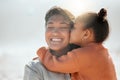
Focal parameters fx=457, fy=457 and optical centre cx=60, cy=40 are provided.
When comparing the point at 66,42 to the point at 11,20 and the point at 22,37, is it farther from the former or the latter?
the point at 11,20

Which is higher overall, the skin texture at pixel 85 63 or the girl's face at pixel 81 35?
the girl's face at pixel 81 35

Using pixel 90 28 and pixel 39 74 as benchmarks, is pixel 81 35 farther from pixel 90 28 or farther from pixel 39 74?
pixel 39 74

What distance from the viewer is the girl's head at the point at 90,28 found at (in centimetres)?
311

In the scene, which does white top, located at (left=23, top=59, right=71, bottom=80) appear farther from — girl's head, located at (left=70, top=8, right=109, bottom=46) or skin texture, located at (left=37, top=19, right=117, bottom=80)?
girl's head, located at (left=70, top=8, right=109, bottom=46)

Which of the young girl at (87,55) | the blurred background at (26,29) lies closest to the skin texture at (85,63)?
the young girl at (87,55)

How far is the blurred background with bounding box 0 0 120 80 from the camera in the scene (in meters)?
8.18

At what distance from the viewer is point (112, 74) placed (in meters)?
3.09

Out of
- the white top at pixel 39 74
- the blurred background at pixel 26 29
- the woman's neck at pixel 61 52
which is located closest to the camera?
the white top at pixel 39 74

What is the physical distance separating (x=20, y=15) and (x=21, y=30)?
0.78m

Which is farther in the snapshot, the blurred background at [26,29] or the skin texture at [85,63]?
the blurred background at [26,29]

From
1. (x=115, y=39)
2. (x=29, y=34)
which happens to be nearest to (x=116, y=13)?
(x=115, y=39)

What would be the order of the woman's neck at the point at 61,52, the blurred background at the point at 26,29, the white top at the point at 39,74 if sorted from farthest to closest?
the blurred background at the point at 26,29 < the woman's neck at the point at 61,52 < the white top at the point at 39,74

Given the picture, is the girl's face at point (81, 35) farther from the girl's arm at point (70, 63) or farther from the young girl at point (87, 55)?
the girl's arm at point (70, 63)

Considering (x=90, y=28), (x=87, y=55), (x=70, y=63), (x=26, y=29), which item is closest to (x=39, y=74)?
(x=70, y=63)
